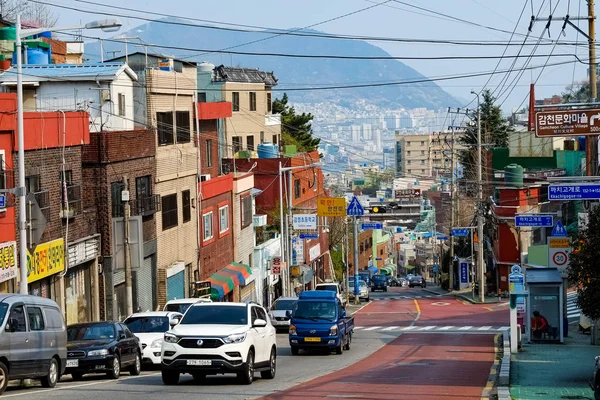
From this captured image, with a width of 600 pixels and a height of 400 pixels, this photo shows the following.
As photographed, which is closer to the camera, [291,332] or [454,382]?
[454,382]

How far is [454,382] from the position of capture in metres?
25.6

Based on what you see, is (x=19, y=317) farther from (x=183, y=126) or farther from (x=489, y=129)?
(x=489, y=129)

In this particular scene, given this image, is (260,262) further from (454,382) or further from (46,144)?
(454,382)

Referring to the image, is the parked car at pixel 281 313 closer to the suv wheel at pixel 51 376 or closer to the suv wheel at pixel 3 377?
the suv wheel at pixel 51 376

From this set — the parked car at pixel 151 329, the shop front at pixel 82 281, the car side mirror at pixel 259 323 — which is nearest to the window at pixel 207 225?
the shop front at pixel 82 281

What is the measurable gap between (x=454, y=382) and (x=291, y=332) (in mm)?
12545

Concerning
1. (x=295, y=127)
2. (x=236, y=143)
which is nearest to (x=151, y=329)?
(x=236, y=143)

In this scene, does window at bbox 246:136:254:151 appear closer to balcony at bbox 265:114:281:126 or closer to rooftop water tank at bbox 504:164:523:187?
balcony at bbox 265:114:281:126

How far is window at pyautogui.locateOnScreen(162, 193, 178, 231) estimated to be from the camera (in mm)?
50531

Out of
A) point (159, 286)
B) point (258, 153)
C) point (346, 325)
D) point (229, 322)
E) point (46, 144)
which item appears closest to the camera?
point (229, 322)

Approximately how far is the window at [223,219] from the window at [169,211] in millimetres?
9734

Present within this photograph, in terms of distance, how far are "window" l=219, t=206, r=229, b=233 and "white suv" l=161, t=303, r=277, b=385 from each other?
37468mm

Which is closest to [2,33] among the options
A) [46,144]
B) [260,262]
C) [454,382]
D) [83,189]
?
[46,144]

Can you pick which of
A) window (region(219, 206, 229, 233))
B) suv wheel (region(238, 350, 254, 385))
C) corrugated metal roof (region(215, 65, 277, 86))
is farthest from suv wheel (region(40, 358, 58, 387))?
corrugated metal roof (region(215, 65, 277, 86))
